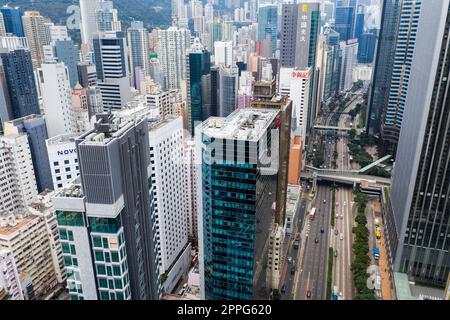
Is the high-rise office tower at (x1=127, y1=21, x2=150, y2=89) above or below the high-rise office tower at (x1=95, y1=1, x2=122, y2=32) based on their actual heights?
below

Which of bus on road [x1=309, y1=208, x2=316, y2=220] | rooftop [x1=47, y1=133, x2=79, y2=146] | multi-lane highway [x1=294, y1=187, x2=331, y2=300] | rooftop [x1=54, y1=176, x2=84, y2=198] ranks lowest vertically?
multi-lane highway [x1=294, y1=187, x2=331, y2=300]

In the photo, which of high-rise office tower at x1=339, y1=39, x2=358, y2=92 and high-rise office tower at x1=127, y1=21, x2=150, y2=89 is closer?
high-rise office tower at x1=127, y1=21, x2=150, y2=89

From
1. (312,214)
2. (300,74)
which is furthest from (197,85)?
(312,214)

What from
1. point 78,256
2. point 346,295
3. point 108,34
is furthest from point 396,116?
point 78,256

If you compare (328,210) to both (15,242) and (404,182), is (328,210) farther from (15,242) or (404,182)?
(15,242)

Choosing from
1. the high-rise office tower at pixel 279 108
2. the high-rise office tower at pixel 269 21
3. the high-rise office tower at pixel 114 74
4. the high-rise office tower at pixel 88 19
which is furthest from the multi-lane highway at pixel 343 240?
the high-rise office tower at pixel 88 19

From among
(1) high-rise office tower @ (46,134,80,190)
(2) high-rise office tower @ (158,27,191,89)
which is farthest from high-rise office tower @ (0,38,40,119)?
(1) high-rise office tower @ (46,134,80,190)

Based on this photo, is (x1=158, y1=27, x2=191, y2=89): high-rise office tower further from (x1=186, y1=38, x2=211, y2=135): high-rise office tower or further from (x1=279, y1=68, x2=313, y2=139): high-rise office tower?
Answer: (x1=279, y1=68, x2=313, y2=139): high-rise office tower

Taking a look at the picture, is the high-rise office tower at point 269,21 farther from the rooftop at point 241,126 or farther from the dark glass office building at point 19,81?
the rooftop at point 241,126
